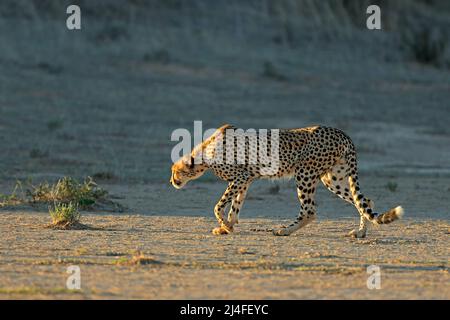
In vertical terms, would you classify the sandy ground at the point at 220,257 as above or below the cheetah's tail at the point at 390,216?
below

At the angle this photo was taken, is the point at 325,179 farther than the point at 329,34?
No

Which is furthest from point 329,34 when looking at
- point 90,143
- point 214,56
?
point 90,143

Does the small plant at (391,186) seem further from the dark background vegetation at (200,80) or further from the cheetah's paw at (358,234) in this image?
the cheetah's paw at (358,234)

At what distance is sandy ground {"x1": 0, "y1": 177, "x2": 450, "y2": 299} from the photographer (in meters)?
8.34

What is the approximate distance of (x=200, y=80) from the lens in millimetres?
27984

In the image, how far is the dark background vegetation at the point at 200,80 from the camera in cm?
2012

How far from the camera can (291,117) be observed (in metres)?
24.9

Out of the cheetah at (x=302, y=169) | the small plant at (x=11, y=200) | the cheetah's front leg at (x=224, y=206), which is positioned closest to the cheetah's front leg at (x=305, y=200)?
the cheetah at (x=302, y=169)

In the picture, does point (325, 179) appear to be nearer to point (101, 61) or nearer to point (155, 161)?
point (155, 161)

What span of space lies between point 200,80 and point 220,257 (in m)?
18.2

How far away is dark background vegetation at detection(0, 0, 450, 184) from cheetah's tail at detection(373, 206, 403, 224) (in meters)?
6.10

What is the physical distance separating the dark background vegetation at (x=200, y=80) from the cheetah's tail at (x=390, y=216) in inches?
240

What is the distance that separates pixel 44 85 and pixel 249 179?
1463 centimetres

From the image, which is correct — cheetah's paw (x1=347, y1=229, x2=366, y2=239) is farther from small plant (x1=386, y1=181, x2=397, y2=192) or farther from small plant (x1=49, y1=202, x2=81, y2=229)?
small plant (x1=386, y1=181, x2=397, y2=192)
